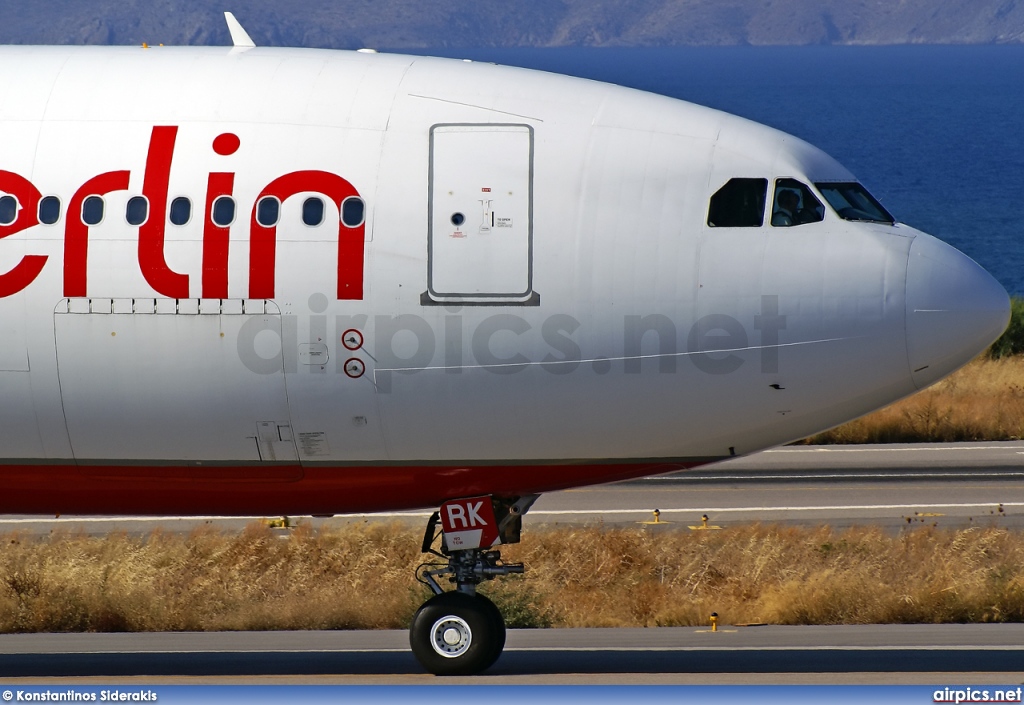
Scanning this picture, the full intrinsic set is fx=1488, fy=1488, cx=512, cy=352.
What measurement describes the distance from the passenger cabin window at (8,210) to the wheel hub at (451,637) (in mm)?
5243

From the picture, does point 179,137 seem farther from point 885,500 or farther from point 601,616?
point 885,500

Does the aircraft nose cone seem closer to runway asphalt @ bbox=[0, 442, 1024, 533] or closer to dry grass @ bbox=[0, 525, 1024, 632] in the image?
dry grass @ bbox=[0, 525, 1024, 632]

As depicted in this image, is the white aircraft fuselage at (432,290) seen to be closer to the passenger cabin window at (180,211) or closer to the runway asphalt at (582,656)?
the passenger cabin window at (180,211)

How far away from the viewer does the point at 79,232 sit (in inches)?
511

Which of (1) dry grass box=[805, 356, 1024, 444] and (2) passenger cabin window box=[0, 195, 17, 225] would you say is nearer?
(2) passenger cabin window box=[0, 195, 17, 225]

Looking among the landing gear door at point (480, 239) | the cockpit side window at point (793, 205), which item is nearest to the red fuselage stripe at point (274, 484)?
the landing gear door at point (480, 239)

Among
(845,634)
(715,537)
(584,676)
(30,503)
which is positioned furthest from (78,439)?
(715,537)

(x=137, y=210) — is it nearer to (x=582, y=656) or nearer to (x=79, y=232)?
(x=79, y=232)

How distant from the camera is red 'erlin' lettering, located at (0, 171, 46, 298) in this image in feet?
42.5

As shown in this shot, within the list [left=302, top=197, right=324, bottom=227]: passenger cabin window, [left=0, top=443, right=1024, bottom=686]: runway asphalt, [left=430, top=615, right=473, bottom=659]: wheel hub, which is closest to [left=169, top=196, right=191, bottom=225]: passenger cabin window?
[left=302, top=197, right=324, bottom=227]: passenger cabin window

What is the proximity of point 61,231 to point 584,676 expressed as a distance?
6601 mm

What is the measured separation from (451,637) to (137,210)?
15.7 ft

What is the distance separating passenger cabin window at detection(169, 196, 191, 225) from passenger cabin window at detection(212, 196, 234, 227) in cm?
24

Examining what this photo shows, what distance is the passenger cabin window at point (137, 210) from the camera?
12977mm
